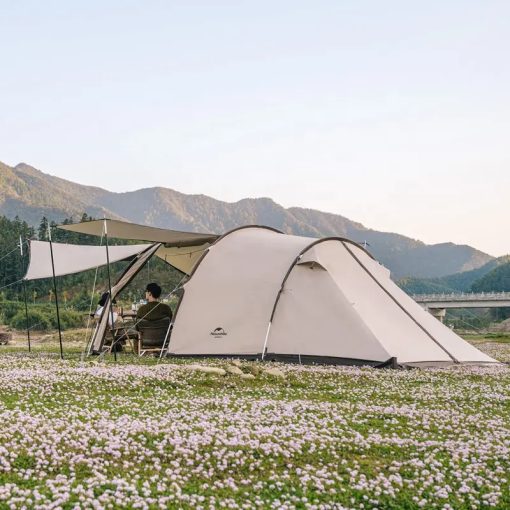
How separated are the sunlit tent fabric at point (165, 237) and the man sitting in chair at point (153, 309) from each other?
1.79m

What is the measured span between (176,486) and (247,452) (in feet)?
6.23

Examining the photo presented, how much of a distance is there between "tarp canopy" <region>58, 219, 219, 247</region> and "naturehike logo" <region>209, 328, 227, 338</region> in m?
3.29

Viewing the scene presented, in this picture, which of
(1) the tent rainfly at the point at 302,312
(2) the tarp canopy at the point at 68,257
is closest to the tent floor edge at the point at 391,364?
(1) the tent rainfly at the point at 302,312

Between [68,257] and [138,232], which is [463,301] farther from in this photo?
[68,257]

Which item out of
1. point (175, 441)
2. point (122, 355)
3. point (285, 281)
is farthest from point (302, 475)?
point (122, 355)

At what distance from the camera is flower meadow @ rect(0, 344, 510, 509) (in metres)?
6.96

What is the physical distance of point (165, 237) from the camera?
23797 mm

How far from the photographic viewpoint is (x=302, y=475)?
781cm

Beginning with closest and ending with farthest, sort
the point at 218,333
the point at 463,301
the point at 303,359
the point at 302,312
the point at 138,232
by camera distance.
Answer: the point at 303,359
the point at 302,312
the point at 218,333
the point at 138,232
the point at 463,301

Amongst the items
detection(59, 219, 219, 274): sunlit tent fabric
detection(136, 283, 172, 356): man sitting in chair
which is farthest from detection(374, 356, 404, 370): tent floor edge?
detection(59, 219, 219, 274): sunlit tent fabric

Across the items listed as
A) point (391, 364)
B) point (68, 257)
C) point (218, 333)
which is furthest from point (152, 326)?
point (391, 364)

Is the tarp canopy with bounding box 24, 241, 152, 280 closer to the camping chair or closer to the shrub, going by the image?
the camping chair

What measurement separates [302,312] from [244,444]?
12.3m

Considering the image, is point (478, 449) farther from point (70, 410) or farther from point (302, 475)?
point (70, 410)
